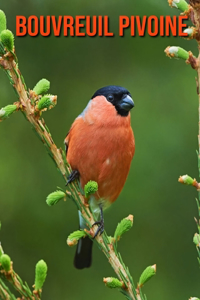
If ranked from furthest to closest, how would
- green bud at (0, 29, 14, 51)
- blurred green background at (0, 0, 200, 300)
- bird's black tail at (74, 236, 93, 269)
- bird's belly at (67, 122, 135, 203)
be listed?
blurred green background at (0, 0, 200, 300), bird's black tail at (74, 236, 93, 269), bird's belly at (67, 122, 135, 203), green bud at (0, 29, 14, 51)

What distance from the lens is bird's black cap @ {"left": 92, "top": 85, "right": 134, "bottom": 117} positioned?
9.00 feet

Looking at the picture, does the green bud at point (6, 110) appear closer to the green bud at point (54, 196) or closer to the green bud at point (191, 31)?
the green bud at point (54, 196)

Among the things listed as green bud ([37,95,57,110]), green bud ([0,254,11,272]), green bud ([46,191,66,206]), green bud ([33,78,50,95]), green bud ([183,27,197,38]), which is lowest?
green bud ([0,254,11,272])

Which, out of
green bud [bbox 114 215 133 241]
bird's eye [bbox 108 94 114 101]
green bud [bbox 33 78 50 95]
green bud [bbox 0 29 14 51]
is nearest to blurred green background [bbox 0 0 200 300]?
bird's eye [bbox 108 94 114 101]

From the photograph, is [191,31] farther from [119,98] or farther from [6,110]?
[119,98]

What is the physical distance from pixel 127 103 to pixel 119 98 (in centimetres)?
10

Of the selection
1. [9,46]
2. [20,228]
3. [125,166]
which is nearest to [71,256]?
[20,228]

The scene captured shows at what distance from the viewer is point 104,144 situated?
2.59 meters

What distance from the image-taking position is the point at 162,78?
5.26 metres

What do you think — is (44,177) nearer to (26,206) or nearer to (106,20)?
(26,206)

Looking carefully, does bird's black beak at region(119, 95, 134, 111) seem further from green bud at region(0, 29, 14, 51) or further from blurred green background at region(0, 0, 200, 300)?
blurred green background at region(0, 0, 200, 300)

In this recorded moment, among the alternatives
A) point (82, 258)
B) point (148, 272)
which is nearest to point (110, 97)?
point (82, 258)

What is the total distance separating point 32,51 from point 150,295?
2.87m

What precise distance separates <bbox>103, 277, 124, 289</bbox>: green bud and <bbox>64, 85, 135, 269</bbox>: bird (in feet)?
3.07
